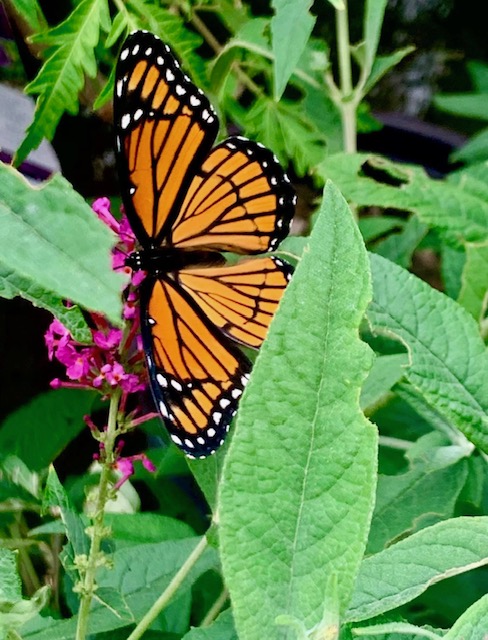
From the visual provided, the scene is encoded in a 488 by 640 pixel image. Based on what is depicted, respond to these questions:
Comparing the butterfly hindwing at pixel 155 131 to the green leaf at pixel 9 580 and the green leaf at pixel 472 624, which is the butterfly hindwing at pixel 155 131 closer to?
the green leaf at pixel 9 580

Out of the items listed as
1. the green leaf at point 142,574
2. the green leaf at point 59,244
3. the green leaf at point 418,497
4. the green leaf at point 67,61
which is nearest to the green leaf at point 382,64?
the green leaf at point 67,61

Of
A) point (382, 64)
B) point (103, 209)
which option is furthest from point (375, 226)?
point (103, 209)

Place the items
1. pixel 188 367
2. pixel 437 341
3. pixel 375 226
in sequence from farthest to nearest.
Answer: pixel 375 226, pixel 188 367, pixel 437 341

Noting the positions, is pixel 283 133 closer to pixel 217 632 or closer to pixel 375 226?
pixel 375 226

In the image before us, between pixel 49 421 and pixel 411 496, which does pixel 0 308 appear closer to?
pixel 49 421

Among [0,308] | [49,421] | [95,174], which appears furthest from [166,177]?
[95,174]

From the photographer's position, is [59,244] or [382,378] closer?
[59,244]
